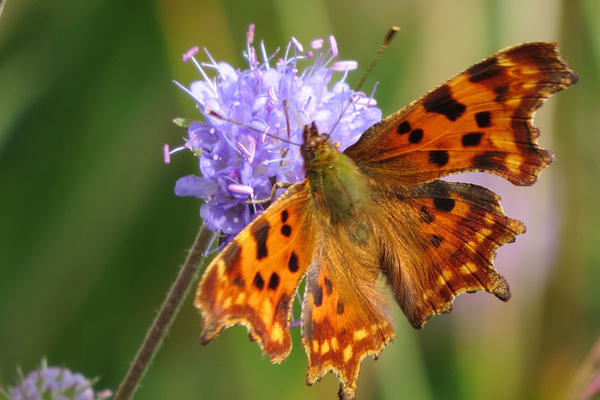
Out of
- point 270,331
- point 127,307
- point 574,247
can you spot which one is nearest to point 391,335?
point 270,331

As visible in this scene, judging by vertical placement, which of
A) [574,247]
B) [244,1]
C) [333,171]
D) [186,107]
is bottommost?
[574,247]

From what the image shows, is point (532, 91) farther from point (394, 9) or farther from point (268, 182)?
point (394, 9)

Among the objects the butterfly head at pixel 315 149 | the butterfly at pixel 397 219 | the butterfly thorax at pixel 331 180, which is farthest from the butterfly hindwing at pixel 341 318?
the butterfly head at pixel 315 149

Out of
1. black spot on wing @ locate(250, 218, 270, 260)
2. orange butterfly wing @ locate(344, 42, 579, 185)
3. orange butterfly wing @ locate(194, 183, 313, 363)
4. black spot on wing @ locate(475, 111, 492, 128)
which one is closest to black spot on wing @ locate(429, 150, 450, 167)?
orange butterfly wing @ locate(344, 42, 579, 185)

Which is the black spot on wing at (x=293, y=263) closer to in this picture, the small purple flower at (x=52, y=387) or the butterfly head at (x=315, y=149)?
the butterfly head at (x=315, y=149)

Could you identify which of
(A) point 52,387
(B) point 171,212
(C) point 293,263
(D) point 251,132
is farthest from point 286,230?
(B) point 171,212

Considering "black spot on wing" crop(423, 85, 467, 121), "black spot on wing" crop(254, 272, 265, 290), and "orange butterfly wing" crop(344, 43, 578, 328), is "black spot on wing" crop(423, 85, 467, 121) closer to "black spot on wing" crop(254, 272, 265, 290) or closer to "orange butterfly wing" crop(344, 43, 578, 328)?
"orange butterfly wing" crop(344, 43, 578, 328)
